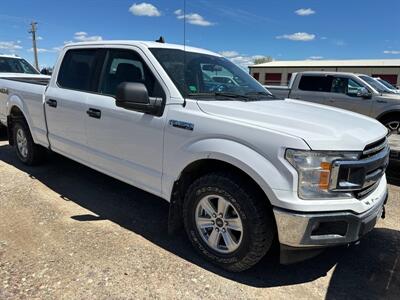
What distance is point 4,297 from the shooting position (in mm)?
2748

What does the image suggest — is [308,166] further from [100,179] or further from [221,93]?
[100,179]

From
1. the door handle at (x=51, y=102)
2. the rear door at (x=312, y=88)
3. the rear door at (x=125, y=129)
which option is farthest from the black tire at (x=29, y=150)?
the rear door at (x=312, y=88)

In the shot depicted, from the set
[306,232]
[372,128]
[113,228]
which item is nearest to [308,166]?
[306,232]

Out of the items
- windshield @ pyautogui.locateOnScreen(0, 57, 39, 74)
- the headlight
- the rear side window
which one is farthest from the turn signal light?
windshield @ pyautogui.locateOnScreen(0, 57, 39, 74)

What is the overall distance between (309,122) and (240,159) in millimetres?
624

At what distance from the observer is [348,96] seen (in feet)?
32.8

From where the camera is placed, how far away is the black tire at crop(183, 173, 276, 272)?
2861mm

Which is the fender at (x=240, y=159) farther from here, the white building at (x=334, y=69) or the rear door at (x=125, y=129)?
the white building at (x=334, y=69)

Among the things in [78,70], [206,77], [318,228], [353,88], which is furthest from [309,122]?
[353,88]

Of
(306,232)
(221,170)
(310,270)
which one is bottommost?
(310,270)

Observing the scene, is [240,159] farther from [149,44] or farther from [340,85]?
[340,85]

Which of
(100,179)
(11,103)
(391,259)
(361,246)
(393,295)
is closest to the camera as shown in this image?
(393,295)

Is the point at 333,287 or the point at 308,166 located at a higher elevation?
the point at 308,166

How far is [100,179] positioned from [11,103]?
6.45 feet
